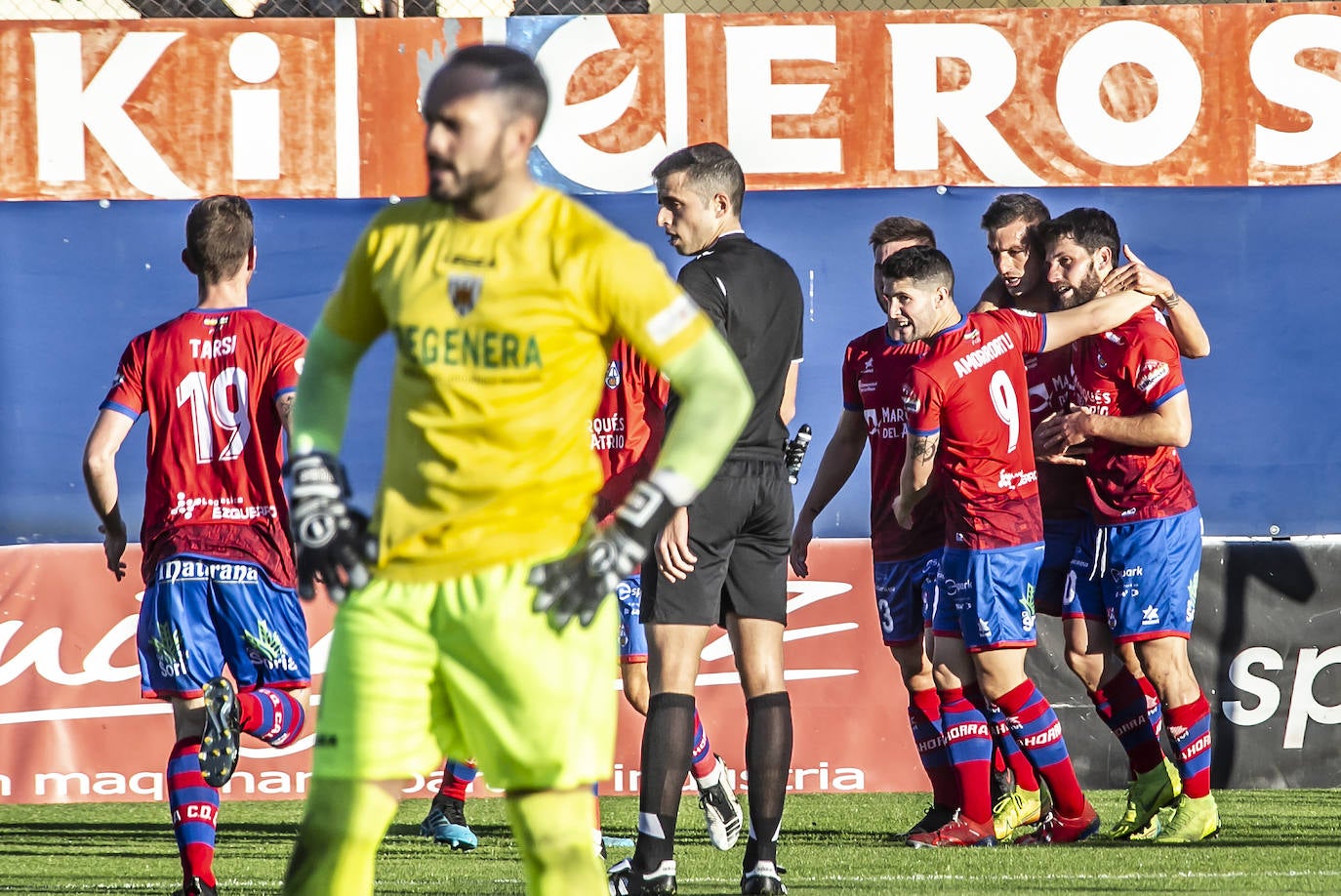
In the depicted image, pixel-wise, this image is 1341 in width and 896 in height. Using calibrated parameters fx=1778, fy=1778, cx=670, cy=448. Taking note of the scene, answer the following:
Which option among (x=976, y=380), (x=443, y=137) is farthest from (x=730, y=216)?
(x=443, y=137)

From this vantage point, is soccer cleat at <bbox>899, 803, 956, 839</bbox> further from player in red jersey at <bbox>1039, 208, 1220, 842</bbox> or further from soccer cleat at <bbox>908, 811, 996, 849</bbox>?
player in red jersey at <bbox>1039, 208, 1220, 842</bbox>

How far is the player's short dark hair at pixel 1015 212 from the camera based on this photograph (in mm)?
7688

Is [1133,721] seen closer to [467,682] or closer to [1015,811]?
[1015,811]

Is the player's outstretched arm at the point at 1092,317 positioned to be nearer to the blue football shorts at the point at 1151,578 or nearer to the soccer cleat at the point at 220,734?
the blue football shorts at the point at 1151,578

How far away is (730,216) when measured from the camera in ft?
18.7

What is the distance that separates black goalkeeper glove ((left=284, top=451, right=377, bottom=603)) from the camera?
3.36m

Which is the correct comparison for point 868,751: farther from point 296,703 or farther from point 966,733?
point 296,703

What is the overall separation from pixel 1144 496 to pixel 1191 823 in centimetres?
133

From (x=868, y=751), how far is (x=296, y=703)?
13.4 feet

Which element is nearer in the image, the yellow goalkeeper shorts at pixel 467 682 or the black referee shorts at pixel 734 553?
the yellow goalkeeper shorts at pixel 467 682

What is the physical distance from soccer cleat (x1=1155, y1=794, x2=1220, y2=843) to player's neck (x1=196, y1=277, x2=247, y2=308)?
162 inches

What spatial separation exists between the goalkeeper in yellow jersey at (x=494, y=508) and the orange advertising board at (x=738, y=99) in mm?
6059

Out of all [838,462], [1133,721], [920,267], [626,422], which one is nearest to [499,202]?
[920,267]

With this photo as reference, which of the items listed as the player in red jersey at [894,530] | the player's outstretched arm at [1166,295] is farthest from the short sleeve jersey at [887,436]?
the player's outstretched arm at [1166,295]
